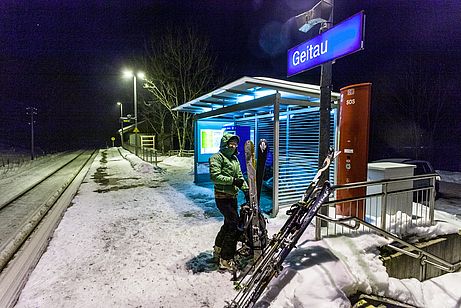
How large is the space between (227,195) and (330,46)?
282 cm

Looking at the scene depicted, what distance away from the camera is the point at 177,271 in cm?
350

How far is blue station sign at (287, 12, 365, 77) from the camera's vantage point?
3461 millimetres

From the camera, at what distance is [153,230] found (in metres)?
5.02

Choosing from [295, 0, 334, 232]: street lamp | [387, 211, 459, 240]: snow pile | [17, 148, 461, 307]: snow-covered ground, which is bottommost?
[17, 148, 461, 307]: snow-covered ground

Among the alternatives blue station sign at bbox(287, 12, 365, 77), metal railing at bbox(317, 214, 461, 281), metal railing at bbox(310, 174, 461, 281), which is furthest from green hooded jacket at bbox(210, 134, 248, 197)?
blue station sign at bbox(287, 12, 365, 77)

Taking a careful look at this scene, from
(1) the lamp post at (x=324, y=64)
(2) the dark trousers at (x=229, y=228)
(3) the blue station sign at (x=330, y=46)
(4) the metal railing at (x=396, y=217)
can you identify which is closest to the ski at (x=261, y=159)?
(2) the dark trousers at (x=229, y=228)

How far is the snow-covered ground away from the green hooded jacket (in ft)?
3.75

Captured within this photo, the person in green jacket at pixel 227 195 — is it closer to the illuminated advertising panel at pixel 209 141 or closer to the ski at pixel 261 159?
the ski at pixel 261 159

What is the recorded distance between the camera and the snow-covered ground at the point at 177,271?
2838mm

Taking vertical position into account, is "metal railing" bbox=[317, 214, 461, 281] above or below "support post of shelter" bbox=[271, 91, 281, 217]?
below

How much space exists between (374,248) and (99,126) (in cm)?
13222

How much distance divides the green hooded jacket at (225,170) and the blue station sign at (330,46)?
2.10 meters

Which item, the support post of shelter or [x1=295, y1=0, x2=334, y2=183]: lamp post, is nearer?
[x1=295, y1=0, x2=334, y2=183]: lamp post

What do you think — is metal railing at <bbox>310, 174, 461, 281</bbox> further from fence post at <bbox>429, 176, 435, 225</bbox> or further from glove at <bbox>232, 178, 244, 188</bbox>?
glove at <bbox>232, 178, 244, 188</bbox>
